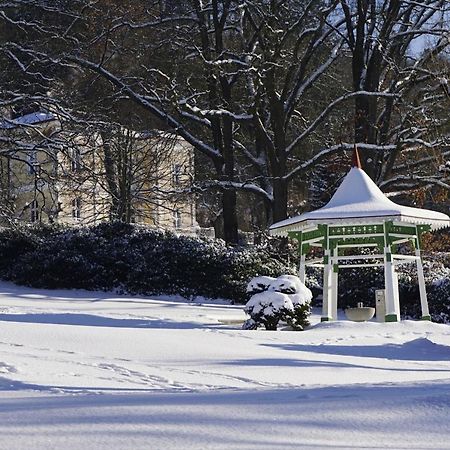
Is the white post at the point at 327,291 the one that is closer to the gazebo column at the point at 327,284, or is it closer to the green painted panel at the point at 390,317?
the gazebo column at the point at 327,284

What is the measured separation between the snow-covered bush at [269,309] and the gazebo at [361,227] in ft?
5.53

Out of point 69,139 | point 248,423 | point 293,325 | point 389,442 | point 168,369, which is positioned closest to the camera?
point 389,442

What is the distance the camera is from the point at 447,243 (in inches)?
971

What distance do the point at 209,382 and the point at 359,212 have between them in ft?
29.4

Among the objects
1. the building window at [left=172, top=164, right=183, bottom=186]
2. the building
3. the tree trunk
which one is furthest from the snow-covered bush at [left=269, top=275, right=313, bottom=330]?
the building window at [left=172, top=164, right=183, bottom=186]

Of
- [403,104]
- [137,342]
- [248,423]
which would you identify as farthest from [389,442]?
[403,104]

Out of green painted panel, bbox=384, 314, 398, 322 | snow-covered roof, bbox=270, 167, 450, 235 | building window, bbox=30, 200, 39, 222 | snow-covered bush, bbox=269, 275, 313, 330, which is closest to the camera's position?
snow-covered bush, bbox=269, 275, 313, 330

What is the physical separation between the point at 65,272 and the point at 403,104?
10.9 m

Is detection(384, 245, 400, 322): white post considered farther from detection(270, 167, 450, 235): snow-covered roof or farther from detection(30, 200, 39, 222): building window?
detection(30, 200, 39, 222): building window

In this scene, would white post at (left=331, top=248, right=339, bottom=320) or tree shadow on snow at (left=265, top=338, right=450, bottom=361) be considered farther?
white post at (left=331, top=248, right=339, bottom=320)

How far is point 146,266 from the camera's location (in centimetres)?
2112

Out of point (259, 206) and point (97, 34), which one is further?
point (259, 206)

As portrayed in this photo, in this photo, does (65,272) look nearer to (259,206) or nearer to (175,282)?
(175,282)

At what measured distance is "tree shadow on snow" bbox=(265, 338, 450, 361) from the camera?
11820mm
